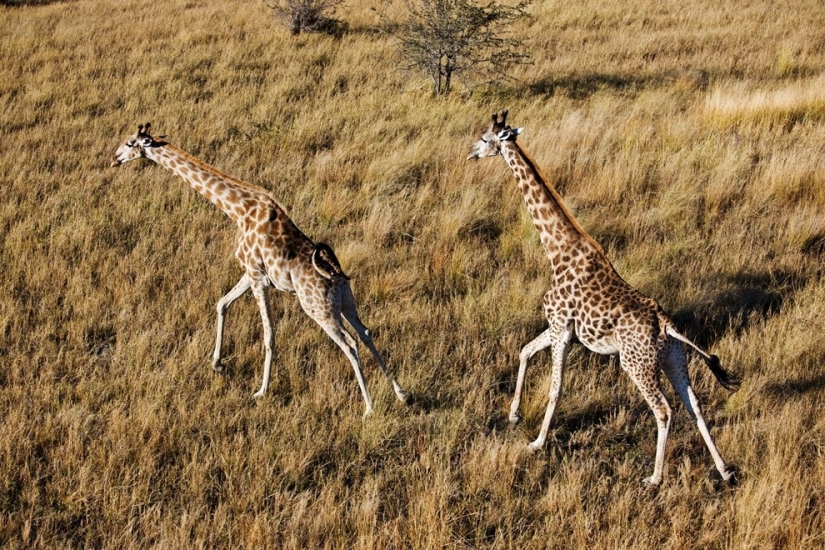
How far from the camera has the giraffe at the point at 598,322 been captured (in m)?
4.82

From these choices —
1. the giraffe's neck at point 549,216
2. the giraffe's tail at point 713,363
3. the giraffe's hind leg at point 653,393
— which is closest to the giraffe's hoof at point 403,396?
the giraffe's neck at point 549,216

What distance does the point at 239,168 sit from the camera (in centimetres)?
1025

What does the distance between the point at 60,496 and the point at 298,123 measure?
7.95 m

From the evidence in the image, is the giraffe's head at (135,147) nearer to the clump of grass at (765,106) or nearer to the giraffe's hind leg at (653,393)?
the giraffe's hind leg at (653,393)

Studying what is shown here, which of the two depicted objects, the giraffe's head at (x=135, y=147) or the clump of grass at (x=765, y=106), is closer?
the giraffe's head at (x=135, y=147)

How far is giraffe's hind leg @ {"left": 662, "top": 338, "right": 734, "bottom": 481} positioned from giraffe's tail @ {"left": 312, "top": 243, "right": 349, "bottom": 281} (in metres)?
2.38

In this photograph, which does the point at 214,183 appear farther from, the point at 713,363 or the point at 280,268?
the point at 713,363

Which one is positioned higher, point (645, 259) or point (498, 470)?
point (645, 259)

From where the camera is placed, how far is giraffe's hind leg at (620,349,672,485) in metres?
4.80

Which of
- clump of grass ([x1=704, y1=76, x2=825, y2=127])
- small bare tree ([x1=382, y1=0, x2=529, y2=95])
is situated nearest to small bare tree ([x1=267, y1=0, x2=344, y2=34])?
small bare tree ([x1=382, y1=0, x2=529, y2=95])

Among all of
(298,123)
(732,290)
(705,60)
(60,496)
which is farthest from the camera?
(705,60)

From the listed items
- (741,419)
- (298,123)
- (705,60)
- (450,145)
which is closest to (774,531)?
(741,419)

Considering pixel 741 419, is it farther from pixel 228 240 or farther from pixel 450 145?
pixel 450 145

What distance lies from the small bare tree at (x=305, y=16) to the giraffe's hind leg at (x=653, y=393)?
45.5ft
